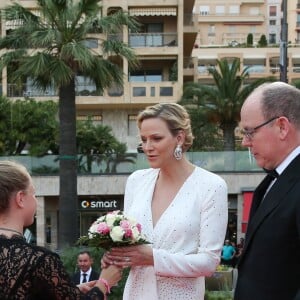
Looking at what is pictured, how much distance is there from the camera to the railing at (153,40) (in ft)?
129

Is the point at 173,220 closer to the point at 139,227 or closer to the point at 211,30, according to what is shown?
the point at 139,227

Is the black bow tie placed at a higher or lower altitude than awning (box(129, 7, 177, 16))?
lower

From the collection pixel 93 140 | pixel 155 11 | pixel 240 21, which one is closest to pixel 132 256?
pixel 93 140

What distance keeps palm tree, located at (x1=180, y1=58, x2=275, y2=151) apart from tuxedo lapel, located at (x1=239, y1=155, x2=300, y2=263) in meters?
28.1

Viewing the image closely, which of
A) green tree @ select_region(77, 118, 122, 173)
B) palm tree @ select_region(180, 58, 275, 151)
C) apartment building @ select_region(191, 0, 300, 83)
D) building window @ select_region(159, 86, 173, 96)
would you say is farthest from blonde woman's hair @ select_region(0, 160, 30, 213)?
apartment building @ select_region(191, 0, 300, 83)

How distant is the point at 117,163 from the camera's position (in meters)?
26.6

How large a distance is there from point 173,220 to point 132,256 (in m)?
0.31

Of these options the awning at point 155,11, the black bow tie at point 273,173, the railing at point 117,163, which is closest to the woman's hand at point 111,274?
the black bow tie at point 273,173

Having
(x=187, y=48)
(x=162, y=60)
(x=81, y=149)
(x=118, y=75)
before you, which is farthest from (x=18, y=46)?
(x=187, y=48)

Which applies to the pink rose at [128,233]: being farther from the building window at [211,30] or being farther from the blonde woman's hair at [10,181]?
the building window at [211,30]

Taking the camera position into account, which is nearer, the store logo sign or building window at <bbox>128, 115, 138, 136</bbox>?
the store logo sign

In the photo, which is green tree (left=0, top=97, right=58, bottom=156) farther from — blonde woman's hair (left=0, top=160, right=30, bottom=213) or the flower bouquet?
blonde woman's hair (left=0, top=160, right=30, bottom=213)

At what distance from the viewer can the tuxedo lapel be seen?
274cm

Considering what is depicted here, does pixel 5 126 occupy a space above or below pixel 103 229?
below
